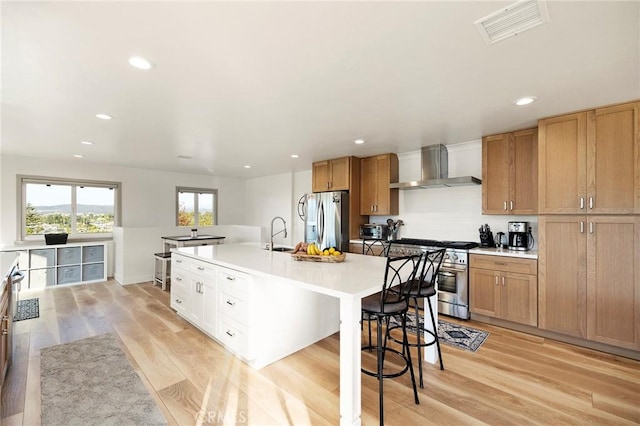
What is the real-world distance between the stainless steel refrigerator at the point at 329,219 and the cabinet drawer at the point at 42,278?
14.6 ft

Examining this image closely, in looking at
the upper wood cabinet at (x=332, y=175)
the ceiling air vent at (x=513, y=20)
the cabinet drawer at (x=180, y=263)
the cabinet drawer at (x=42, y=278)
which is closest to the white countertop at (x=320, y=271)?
the cabinet drawer at (x=180, y=263)

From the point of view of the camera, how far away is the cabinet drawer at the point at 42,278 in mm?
4715

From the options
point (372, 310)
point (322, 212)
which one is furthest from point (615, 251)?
point (322, 212)

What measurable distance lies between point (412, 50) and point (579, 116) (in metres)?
2.17

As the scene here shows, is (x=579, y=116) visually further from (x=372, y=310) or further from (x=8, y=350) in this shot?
(x=8, y=350)

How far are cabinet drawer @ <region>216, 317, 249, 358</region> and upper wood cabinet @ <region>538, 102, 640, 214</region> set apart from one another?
125 inches

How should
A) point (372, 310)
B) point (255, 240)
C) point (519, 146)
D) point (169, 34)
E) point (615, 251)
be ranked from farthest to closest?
point (255, 240), point (519, 146), point (615, 251), point (372, 310), point (169, 34)

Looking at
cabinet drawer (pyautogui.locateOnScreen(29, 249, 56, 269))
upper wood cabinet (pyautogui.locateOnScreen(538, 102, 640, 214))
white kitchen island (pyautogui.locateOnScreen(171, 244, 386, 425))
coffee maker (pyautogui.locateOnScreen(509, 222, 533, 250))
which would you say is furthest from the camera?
cabinet drawer (pyautogui.locateOnScreen(29, 249, 56, 269))

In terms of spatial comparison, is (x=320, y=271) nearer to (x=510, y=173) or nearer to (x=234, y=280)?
(x=234, y=280)

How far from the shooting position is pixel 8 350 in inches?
90.7

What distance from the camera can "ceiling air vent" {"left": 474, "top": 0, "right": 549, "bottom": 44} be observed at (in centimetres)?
138

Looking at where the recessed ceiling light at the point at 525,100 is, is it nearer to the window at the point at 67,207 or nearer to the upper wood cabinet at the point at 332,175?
the upper wood cabinet at the point at 332,175

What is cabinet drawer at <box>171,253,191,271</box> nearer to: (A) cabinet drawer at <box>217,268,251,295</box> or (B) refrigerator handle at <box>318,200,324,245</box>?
(A) cabinet drawer at <box>217,268,251,295</box>

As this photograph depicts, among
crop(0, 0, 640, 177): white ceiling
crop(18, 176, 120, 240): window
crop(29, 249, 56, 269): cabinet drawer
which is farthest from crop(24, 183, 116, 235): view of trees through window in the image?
crop(0, 0, 640, 177): white ceiling
